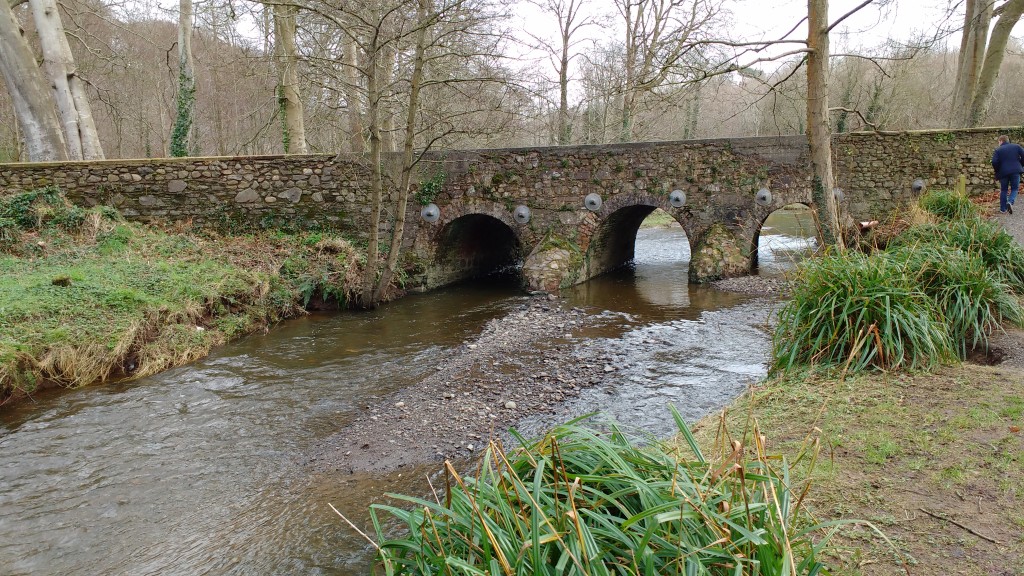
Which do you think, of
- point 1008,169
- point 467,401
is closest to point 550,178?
point 467,401

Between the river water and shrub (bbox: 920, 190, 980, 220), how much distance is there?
9.78 ft

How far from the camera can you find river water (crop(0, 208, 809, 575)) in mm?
3953

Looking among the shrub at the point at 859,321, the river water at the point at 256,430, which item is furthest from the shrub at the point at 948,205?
the shrub at the point at 859,321

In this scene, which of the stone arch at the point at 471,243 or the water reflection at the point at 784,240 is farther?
the stone arch at the point at 471,243

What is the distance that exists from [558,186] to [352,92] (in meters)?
4.55

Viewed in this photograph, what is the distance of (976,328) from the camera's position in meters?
5.07

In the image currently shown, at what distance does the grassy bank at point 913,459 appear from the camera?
247 cm

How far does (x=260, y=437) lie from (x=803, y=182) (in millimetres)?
10885

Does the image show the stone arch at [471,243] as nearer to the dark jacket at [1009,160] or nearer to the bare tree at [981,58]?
the dark jacket at [1009,160]

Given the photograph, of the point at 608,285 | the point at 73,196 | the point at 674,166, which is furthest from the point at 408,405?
the point at 73,196

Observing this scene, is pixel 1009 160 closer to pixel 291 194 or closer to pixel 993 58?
pixel 993 58

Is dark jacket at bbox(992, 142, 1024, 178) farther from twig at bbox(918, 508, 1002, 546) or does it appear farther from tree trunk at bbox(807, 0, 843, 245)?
twig at bbox(918, 508, 1002, 546)

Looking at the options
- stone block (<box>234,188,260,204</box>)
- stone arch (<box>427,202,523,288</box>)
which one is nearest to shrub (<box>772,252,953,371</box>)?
stone arch (<box>427,202,523,288</box>)

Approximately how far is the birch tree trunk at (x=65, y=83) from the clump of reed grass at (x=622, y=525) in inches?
615
